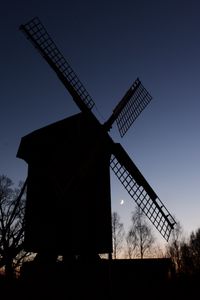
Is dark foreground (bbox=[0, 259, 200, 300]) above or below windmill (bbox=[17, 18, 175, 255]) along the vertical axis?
below

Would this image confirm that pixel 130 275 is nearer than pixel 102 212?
No

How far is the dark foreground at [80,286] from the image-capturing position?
1162 centimetres

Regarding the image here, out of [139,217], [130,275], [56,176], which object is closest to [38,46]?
[56,176]

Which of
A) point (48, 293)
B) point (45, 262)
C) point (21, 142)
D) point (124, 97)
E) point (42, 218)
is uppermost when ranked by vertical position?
point (124, 97)

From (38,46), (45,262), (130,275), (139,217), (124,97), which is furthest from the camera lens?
(139,217)

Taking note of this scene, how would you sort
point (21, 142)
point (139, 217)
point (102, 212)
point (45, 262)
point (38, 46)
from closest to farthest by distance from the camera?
point (45, 262) < point (102, 212) < point (21, 142) < point (38, 46) < point (139, 217)

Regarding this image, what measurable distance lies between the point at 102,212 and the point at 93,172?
1460 mm

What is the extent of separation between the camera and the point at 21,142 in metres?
12.7

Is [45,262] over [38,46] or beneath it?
beneath

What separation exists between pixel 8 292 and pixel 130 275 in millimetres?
6740

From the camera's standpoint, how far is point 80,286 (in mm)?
12273

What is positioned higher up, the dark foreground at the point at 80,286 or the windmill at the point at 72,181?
the windmill at the point at 72,181

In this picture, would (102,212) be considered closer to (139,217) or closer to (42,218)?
(42,218)

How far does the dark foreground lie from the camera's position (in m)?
11.6
